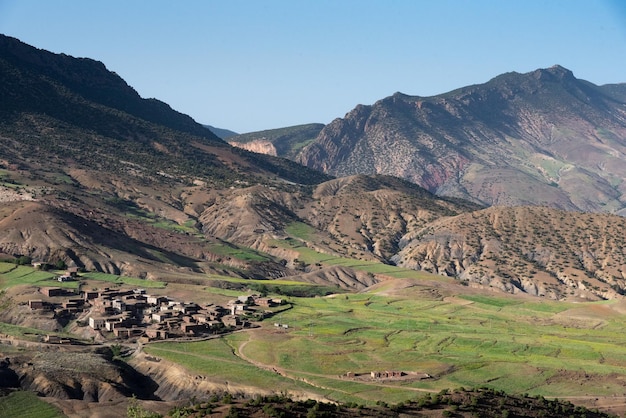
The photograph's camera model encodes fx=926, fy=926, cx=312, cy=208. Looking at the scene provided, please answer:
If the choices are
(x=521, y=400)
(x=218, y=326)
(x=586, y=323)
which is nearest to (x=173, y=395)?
(x=218, y=326)

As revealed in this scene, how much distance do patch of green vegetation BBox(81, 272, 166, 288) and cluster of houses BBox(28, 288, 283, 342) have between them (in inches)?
328

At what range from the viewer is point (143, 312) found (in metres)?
154

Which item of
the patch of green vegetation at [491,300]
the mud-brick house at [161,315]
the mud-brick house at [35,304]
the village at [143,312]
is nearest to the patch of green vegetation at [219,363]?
the village at [143,312]

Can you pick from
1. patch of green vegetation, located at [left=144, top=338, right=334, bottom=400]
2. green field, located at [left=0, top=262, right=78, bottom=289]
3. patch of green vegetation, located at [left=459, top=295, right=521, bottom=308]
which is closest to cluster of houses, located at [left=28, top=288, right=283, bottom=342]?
green field, located at [left=0, top=262, right=78, bottom=289]

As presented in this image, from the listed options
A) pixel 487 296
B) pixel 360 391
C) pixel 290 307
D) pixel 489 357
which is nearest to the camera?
pixel 360 391

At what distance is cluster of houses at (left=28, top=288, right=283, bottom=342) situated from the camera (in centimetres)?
14038

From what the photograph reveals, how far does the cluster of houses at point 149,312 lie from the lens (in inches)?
5527

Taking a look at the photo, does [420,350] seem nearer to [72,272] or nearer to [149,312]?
[149,312]

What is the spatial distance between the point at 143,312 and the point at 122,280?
84.2ft

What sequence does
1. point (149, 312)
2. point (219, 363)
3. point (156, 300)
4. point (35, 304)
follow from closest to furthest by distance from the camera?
point (219, 363) < point (35, 304) < point (149, 312) < point (156, 300)

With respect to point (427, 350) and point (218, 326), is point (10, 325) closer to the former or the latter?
point (218, 326)

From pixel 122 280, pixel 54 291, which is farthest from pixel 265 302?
pixel 54 291

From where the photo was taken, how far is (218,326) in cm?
14550

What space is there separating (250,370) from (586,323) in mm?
77092
